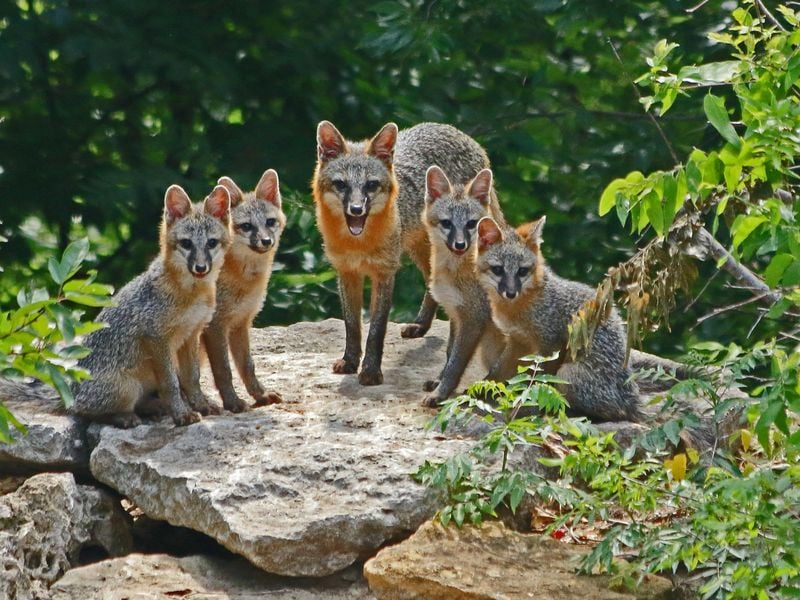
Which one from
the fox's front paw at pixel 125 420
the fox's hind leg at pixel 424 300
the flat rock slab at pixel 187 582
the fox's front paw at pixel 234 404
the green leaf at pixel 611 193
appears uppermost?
A: the green leaf at pixel 611 193

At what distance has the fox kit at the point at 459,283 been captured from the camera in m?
8.31

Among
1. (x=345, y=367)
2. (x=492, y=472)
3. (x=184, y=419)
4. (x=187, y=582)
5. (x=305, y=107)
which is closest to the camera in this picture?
(x=187, y=582)

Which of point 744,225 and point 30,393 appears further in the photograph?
point 30,393

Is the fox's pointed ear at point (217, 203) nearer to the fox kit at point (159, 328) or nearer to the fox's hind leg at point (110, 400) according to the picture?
the fox kit at point (159, 328)

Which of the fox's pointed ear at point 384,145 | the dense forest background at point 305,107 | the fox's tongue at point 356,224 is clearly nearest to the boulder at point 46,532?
the fox's tongue at point 356,224

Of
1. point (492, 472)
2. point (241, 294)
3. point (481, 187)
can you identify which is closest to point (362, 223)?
point (481, 187)

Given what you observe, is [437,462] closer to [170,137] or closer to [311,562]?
[311,562]

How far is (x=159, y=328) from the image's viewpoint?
24.7 ft

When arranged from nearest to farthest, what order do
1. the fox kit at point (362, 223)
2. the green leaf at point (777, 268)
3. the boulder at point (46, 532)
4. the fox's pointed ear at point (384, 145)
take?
the green leaf at point (777, 268) → the boulder at point (46, 532) → the fox kit at point (362, 223) → the fox's pointed ear at point (384, 145)

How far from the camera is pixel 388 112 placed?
41.3 ft

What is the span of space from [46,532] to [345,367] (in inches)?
106

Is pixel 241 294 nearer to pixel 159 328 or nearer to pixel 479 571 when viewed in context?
pixel 159 328

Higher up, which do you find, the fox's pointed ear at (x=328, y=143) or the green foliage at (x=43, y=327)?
the fox's pointed ear at (x=328, y=143)

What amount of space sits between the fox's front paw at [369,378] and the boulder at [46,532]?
195 cm
